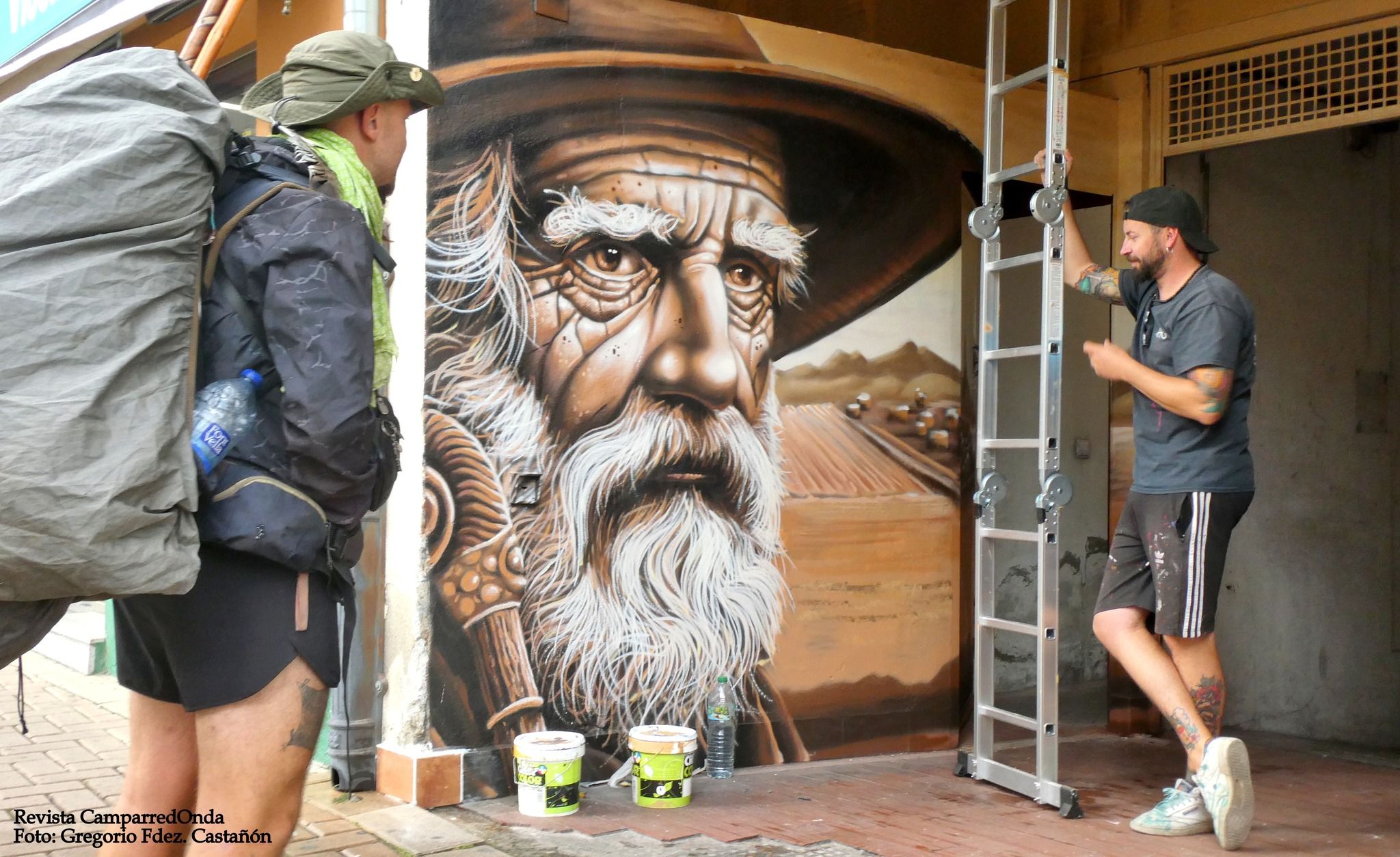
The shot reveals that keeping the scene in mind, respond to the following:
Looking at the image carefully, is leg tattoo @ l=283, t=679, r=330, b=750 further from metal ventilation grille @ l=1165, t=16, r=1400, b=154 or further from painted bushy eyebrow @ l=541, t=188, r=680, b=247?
metal ventilation grille @ l=1165, t=16, r=1400, b=154

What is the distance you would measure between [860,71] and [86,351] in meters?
4.08

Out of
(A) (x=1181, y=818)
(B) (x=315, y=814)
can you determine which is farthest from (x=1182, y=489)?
(B) (x=315, y=814)

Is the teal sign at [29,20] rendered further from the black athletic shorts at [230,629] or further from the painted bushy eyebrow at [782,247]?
the black athletic shorts at [230,629]

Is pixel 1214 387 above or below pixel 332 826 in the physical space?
above

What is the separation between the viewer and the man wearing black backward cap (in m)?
4.17

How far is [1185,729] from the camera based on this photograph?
4.13 m

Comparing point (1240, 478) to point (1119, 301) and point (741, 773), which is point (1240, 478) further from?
point (741, 773)

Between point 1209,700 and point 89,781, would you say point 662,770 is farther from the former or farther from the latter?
point 89,781

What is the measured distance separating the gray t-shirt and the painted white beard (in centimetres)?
152

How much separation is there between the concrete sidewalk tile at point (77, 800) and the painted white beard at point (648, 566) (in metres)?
1.64

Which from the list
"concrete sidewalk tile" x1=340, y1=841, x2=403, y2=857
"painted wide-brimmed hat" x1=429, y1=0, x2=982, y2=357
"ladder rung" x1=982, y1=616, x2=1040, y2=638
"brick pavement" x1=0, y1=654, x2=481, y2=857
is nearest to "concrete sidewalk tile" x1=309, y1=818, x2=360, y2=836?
"brick pavement" x1=0, y1=654, x2=481, y2=857

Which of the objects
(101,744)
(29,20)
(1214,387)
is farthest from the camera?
(29,20)

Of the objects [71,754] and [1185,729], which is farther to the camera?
[71,754]

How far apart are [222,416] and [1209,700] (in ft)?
11.2
